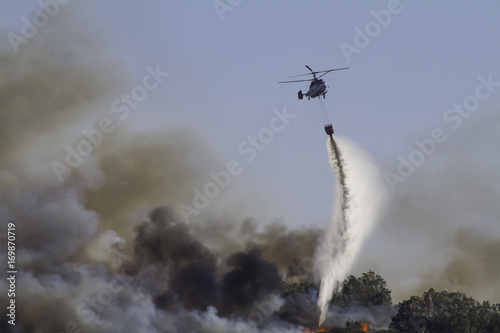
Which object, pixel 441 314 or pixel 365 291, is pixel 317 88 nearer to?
pixel 441 314

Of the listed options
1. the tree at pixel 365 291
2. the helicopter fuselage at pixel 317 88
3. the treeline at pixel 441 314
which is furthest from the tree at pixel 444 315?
the helicopter fuselage at pixel 317 88

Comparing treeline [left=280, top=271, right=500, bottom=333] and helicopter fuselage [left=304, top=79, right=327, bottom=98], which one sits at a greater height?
helicopter fuselage [left=304, top=79, right=327, bottom=98]

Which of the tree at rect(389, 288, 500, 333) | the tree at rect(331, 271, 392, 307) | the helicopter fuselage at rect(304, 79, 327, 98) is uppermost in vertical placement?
the helicopter fuselage at rect(304, 79, 327, 98)

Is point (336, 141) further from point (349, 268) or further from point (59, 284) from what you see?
point (59, 284)

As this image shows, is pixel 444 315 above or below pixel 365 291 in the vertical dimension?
below

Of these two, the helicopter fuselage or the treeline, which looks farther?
the treeline

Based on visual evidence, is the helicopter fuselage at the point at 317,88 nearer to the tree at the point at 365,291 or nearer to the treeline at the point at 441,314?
the treeline at the point at 441,314

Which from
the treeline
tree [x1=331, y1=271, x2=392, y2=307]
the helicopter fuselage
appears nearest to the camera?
the helicopter fuselage

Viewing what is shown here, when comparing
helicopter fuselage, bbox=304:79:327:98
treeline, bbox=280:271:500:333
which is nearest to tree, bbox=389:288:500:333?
treeline, bbox=280:271:500:333

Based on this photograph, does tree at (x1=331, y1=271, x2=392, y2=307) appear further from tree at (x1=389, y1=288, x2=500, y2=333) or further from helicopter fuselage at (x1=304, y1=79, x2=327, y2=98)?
helicopter fuselage at (x1=304, y1=79, x2=327, y2=98)

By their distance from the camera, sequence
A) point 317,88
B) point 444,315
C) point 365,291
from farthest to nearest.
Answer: point 365,291
point 444,315
point 317,88

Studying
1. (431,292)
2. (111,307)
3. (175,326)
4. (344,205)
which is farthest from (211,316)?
(431,292)

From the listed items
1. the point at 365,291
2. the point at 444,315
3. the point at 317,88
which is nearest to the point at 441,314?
the point at 444,315

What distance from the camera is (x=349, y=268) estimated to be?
5920 inches
